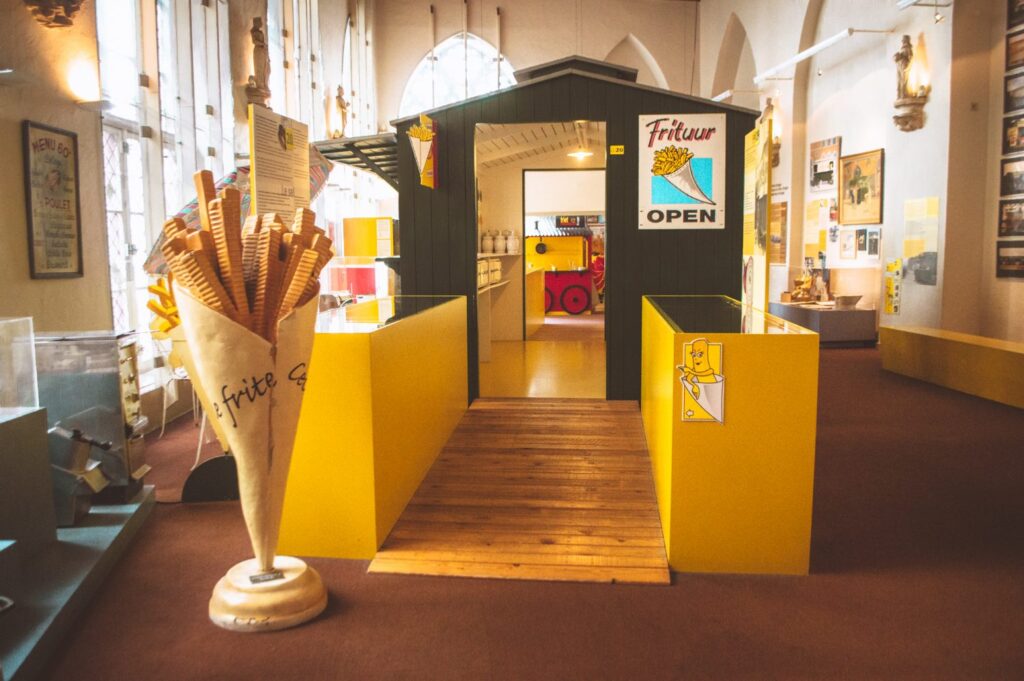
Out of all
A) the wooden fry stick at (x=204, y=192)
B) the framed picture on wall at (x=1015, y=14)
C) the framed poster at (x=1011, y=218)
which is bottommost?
the wooden fry stick at (x=204, y=192)

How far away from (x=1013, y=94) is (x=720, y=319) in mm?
7445

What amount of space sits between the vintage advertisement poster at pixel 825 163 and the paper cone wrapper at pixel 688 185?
722cm

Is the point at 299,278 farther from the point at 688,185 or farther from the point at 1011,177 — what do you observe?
the point at 1011,177

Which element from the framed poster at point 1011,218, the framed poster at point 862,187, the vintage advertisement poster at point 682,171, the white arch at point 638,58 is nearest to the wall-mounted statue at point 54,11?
the vintage advertisement poster at point 682,171

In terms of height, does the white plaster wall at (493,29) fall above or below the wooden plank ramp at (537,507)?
above

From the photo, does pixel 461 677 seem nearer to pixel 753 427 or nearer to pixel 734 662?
pixel 734 662

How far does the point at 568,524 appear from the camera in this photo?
4.21 metres

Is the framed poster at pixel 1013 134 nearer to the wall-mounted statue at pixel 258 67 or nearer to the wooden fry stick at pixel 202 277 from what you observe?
the wall-mounted statue at pixel 258 67

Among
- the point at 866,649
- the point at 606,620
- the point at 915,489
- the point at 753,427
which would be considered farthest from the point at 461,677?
the point at 915,489

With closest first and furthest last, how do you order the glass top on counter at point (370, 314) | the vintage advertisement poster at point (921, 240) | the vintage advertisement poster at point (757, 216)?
the glass top on counter at point (370, 314) < the vintage advertisement poster at point (757, 216) < the vintage advertisement poster at point (921, 240)

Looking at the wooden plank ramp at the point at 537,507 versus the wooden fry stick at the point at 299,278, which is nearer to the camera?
the wooden fry stick at the point at 299,278

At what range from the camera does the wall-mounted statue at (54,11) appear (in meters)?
5.55

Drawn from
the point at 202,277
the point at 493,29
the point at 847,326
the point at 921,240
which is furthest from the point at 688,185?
the point at 493,29

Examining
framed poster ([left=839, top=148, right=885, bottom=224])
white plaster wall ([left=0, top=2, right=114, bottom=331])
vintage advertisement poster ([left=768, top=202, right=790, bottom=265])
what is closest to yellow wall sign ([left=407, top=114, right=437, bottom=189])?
white plaster wall ([left=0, top=2, right=114, bottom=331])
